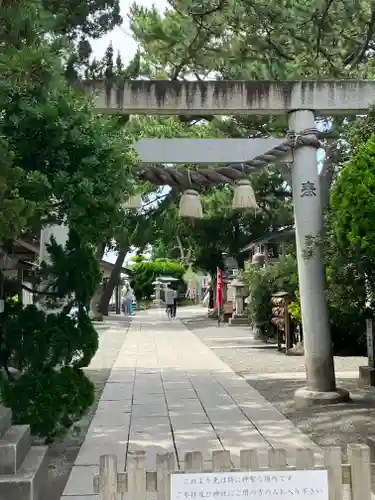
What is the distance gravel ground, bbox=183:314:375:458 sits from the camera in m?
6.85

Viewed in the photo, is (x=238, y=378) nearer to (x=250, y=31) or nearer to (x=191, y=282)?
(x=250, y=31)

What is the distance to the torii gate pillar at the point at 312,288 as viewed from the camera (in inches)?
331

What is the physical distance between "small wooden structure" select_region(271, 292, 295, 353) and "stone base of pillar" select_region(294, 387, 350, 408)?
7.25 m

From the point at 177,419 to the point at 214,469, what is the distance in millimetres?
4662

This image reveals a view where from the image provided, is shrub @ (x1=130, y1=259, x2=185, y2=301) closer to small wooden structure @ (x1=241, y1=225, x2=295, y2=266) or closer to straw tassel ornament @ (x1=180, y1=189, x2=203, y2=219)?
small wooden structure @ (x1=241, y1=225, x2=295, y2=266)

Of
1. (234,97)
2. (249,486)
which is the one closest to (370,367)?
(234,97)

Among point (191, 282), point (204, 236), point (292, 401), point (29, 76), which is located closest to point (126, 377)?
point (292, 401)

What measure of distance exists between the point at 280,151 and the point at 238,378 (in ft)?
16.0

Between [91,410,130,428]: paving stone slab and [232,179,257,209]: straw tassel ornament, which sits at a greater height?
[232,179,257,209]: straw tassel ornament

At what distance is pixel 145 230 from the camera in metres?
21.0

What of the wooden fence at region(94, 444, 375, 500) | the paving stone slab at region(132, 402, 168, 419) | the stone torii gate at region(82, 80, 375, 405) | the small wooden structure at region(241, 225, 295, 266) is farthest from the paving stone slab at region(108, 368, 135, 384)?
the small wooden structure at region(241, 225, 295, 266)

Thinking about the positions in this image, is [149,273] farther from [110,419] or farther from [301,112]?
[110,419]

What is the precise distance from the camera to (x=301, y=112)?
8555mm

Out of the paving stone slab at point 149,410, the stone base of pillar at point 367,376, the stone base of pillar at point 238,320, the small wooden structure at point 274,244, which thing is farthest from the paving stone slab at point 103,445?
the stone base of pillar at point 238,320
